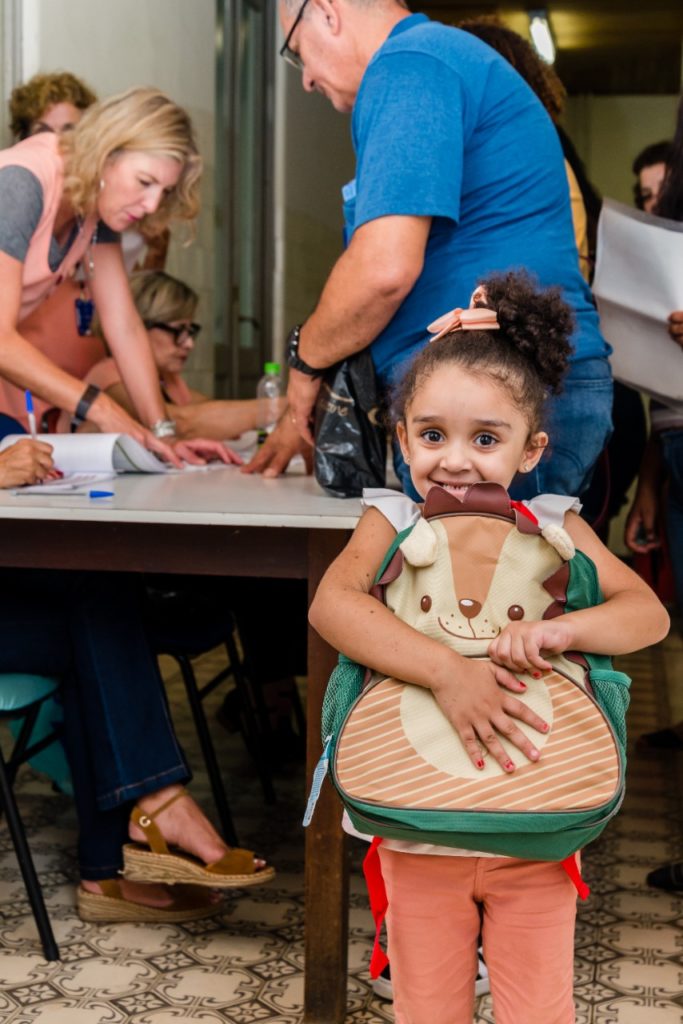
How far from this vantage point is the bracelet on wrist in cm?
322

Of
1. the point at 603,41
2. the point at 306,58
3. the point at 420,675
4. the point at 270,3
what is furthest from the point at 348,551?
the point at 603,41

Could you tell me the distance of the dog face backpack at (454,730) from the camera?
1292mm

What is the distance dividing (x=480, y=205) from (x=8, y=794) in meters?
1.34

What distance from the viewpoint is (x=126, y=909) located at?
2.35 m

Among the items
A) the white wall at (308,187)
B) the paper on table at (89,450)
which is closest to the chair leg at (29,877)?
the paper on table at (89,450)

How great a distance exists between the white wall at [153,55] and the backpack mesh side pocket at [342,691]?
2.98m

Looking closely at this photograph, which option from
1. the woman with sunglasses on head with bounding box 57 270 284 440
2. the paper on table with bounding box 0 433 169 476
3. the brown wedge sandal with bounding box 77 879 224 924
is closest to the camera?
the brown wedge sandal with bounding box 77 879 224 924

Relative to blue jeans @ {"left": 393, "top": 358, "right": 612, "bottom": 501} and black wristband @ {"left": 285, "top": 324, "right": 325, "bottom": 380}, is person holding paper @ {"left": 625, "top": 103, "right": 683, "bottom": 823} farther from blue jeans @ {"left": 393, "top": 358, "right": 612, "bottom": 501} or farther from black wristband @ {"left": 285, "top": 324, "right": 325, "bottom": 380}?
black wristband @ {"left": 285, "top": 324, "right": 325, "bottom": 380}

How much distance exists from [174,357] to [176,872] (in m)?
1.90

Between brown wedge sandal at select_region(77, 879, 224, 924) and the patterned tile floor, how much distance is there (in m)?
0.02

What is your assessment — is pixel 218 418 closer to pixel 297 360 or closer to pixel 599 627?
pixel 297 360

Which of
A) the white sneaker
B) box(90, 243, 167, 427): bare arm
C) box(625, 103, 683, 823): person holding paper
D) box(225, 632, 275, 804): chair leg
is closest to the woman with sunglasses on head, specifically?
box(90, 243, 167, 427): bare arm

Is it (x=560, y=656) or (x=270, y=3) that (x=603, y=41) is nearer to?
(x=270, y=3)

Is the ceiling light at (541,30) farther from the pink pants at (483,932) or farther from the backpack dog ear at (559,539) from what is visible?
the pink pants at (483,932)
